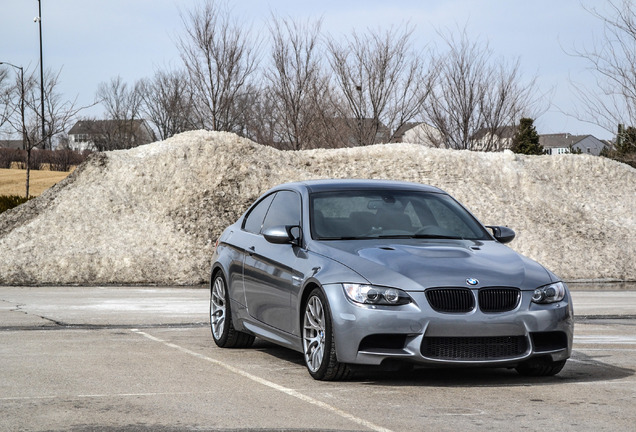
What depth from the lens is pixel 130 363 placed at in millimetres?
8469

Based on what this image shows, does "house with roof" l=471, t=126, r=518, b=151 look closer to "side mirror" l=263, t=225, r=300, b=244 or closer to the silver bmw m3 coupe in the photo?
the silver bmw m3 coupe

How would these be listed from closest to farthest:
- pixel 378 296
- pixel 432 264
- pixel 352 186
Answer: pixel 378 296, pixel 432 264, pixel 352 186

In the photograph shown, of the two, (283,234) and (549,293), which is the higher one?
(283,234)

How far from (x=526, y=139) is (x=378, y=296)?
48.0 meters

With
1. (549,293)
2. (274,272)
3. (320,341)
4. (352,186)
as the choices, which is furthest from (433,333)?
(352,186)

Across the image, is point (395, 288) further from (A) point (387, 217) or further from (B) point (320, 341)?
(A) point (387, 217)

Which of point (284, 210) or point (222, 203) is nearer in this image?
point (284, 210)

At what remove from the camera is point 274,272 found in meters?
8.38

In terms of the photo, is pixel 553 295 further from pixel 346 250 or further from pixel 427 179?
pixel 427 179

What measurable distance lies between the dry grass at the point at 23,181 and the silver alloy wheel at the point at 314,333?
4595cm

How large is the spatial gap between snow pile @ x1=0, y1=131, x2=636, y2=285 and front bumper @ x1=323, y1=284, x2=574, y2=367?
1474cm

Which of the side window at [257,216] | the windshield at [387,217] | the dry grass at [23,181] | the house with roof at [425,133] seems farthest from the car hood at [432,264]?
the dry grass at [23,181]

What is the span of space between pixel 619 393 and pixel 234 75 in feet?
104

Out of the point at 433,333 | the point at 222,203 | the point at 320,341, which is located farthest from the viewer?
the point at 222,203
